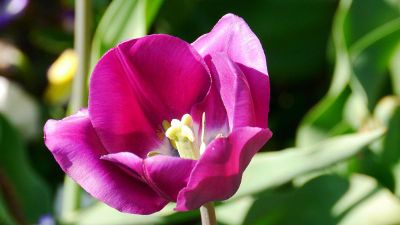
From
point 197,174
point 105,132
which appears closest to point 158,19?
point 105,132

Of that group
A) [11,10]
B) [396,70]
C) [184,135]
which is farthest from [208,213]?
[11,10]

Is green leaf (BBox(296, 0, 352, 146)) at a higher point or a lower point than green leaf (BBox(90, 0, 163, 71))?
lower

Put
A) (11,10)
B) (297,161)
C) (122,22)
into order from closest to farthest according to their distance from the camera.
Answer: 1. (297,161)
2. (122,22)
3. (11,10)

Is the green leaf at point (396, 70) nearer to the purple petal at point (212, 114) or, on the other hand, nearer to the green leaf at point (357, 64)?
the green leaf at point (357, 64)

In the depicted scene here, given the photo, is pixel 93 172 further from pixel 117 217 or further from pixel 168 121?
pixel 117 217

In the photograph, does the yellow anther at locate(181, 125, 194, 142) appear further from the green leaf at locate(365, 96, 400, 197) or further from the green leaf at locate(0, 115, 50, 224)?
the green leaf at locate(0, 115, 50, 224)

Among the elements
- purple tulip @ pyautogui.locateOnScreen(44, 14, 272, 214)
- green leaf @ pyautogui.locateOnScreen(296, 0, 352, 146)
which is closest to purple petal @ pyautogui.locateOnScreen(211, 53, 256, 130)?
purple tulip @ pyautogui.locateOnScreen(44, 14, 272, 214)
